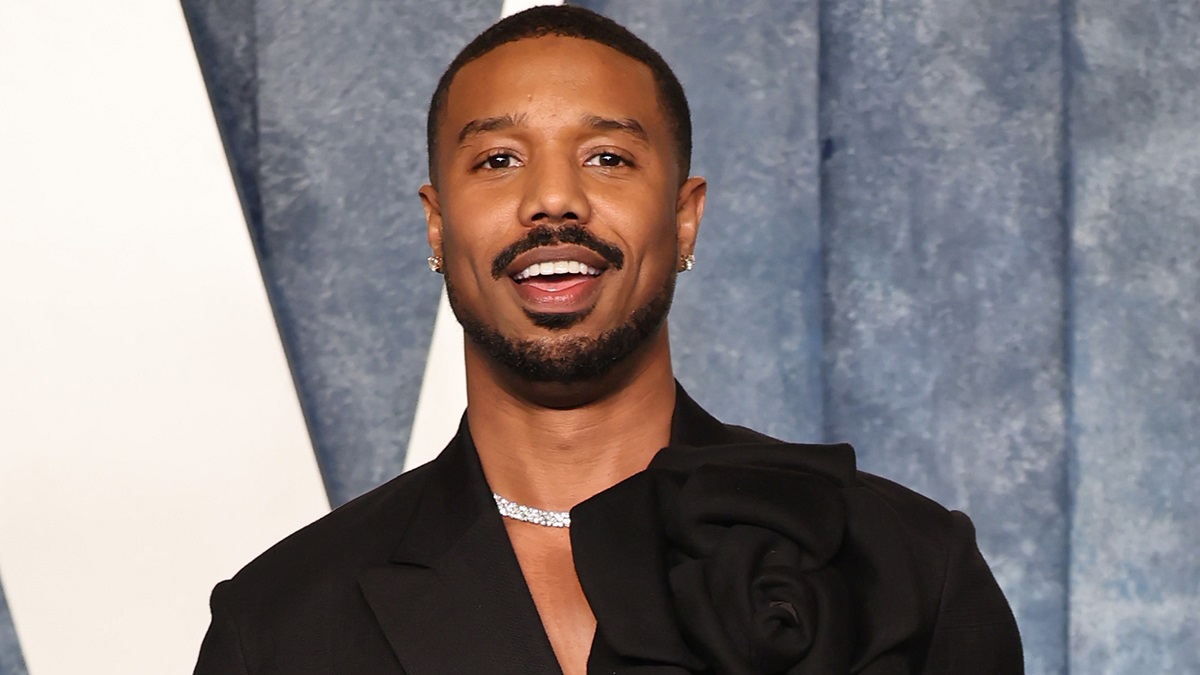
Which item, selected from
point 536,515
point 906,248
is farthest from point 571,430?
point 906,248

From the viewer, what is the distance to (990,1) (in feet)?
7.23

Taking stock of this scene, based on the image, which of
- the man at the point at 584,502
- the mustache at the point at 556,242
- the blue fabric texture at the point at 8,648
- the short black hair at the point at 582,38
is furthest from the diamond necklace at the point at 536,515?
the blue fabric texture at the point at 8,648

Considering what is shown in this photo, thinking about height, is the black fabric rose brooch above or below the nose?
below

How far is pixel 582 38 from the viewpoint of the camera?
152cm

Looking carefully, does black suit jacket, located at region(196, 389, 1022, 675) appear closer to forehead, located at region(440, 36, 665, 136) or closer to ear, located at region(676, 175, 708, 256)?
ear, located at region(676, 175, 708, 256)

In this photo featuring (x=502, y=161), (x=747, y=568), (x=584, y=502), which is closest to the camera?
(x=747, y=568)

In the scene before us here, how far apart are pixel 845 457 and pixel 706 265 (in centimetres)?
83

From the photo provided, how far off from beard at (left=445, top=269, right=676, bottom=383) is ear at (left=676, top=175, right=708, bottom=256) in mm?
118

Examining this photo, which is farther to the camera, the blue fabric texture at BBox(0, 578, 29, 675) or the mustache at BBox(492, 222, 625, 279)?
the blue fabric texture at BBox(0, 578, 29, 675)

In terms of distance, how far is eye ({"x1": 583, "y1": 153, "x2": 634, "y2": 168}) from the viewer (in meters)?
1.47

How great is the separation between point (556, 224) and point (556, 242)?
0.02m

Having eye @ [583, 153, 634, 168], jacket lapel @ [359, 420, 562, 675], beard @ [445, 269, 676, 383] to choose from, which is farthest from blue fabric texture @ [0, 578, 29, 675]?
eye @ [583, 153, 634, 168]

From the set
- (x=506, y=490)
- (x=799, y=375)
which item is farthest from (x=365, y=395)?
(x=506, y=490)

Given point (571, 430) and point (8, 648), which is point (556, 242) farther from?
point (8, 648)
